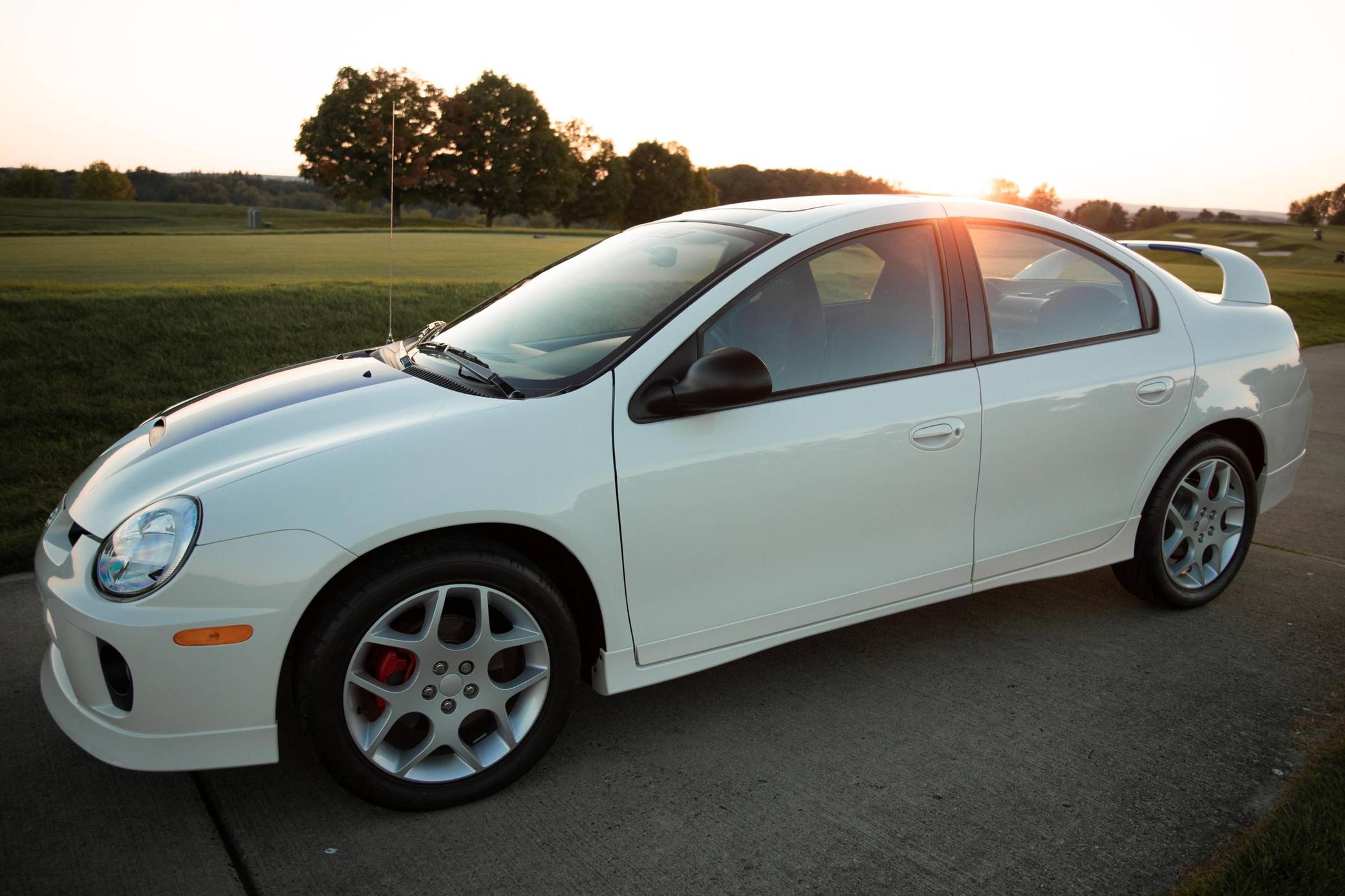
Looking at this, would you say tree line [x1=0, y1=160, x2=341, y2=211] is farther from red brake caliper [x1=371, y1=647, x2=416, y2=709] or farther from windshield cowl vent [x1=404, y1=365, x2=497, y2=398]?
red brake caliper [x1=371, y1=647, x2=416, y2=709]

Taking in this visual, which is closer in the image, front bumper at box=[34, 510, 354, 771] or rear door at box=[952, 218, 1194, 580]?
front bumper at box=[34, 510, 354, 771]

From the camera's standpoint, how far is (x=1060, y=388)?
352 cm

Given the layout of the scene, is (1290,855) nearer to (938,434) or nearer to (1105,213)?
(938,434)

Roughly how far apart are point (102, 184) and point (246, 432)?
53.7ft

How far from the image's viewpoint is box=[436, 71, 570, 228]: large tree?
49719mm

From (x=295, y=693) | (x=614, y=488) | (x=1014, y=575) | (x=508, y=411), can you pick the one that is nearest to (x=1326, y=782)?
(x=1014, y=575)

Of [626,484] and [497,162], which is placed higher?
[497,162]

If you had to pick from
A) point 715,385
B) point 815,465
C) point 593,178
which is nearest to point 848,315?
point 815,465

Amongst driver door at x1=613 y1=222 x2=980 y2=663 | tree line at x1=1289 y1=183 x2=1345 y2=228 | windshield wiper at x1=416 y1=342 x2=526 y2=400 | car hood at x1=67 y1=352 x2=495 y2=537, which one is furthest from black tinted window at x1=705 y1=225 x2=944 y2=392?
tree line at x1=1289 y1=183 x2=1345 y2=228

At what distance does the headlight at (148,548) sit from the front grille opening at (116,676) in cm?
15

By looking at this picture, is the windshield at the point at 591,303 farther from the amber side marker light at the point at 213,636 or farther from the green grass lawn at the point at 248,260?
the green grass lawn at the point at 248,260

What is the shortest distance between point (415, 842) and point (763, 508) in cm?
131

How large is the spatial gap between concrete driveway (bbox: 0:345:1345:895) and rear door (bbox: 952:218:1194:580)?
1.73 feet

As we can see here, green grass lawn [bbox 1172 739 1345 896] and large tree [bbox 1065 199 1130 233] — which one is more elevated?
large tree [bbox 1065 199 1130 233]
